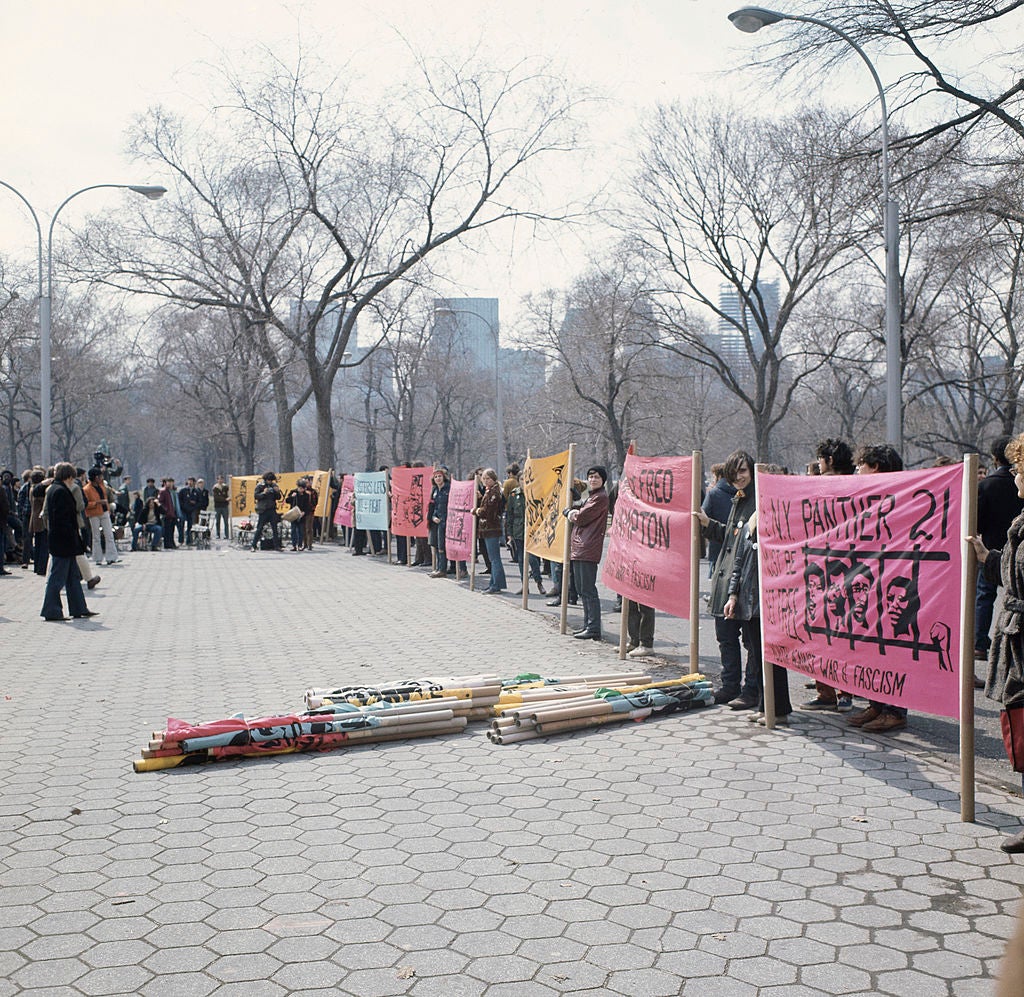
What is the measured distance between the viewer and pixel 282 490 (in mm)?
31406

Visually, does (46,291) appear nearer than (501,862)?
No

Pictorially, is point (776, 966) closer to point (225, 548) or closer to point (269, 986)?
point (269, 986)

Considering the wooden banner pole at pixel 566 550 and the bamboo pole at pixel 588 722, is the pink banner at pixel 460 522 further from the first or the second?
the bamboo pole at pixel 588 722

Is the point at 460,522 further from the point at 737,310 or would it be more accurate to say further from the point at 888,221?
the point at 737,310

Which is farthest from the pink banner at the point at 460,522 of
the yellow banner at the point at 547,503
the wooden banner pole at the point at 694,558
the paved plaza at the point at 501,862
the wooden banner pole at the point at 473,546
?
the paved plaza at the point at 501,862

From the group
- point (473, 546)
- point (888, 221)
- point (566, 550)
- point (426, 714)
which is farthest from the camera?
point (473, 546)

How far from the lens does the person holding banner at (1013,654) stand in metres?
4.57

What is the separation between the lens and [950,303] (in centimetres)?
3544

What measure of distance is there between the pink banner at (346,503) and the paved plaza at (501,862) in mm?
18112

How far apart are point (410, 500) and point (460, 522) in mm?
3738

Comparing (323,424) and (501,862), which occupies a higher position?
(323,424)

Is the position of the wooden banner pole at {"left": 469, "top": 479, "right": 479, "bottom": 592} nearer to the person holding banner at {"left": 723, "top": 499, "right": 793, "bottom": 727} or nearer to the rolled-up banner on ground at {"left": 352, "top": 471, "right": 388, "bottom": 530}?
the rolled-up banner on ground at {"left": 352, "top": 471, "right": 388, "bottom": 530}

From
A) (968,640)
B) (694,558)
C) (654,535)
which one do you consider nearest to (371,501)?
(654,535)

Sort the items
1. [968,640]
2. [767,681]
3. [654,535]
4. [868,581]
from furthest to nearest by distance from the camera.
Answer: [654,535] → [767,681] → [868,581] → [968,640]
